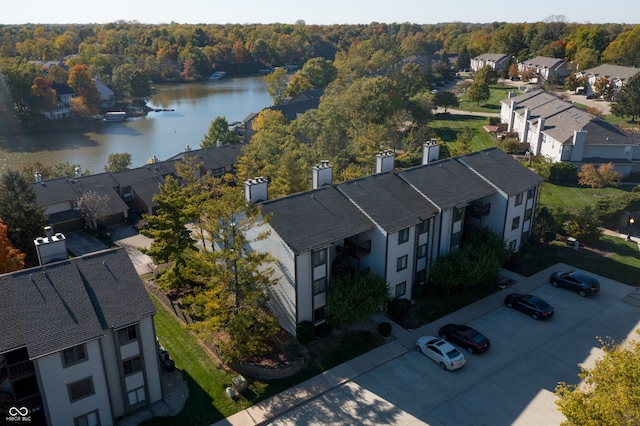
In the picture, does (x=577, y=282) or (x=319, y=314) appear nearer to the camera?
(x=319, y=314)

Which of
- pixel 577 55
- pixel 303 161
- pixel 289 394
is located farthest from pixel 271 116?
pixel 577 55

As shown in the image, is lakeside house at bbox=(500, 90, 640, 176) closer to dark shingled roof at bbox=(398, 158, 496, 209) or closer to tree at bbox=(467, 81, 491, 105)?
tree at bbox=(467, 81, 491, 105)

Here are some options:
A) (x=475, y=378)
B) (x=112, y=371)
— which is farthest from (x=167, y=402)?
(x=475, y=378)

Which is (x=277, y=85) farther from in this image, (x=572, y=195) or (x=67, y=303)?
(x=67, y=303)

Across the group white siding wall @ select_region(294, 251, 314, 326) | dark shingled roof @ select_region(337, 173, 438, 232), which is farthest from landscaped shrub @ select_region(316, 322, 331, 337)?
dark shingled roof @ select_region(337, 173, 438, 232)

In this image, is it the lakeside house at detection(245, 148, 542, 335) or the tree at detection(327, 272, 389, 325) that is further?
the lakeside house at detection(245, 148, 542, 335)

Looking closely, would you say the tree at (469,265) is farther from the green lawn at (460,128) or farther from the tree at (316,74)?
the tree at (316,74)
